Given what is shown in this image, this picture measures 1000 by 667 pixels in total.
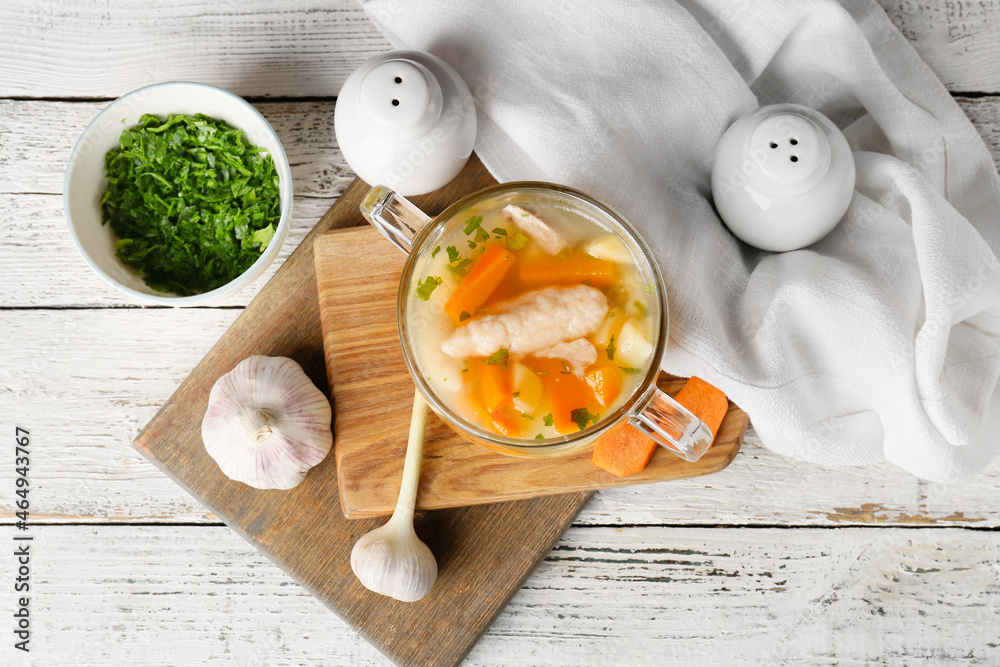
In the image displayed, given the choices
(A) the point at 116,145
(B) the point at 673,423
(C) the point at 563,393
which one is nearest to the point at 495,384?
(C) the point at 563,393

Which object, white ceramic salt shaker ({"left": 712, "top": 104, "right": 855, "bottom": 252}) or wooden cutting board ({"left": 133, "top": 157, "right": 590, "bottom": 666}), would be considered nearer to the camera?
white ceramic salt shaker ({"left": 712, "top": 104, "right": 855, "bottom": 252})

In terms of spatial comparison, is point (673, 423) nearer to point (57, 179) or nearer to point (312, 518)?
point (312, 518)

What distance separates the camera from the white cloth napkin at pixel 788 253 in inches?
40.8

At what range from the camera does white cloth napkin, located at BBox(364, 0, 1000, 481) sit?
104cm

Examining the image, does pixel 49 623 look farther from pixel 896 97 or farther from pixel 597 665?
pixel 896 97

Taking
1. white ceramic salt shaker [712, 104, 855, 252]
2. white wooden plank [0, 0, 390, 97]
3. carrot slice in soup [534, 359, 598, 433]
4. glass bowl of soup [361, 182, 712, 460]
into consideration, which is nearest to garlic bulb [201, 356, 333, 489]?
glass bowl of soup [361, 182, 712, 460]

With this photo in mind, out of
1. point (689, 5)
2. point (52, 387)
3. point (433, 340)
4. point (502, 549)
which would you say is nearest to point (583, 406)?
point (433, 340)

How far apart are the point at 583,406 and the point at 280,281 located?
1.89 ft

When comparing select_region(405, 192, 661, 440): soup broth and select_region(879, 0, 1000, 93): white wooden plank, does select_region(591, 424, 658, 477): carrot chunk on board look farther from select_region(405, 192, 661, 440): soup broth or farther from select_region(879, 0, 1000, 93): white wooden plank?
select_region(879, 0, 1000, 93): white wooden plank

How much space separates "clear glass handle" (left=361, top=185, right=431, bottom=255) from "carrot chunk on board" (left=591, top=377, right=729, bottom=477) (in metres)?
0.43

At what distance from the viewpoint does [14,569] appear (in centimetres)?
129

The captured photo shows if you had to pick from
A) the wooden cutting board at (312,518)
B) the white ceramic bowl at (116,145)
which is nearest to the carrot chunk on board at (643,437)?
the wooden cutting board at (312,518)

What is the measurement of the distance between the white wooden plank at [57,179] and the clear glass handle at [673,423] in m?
0.67

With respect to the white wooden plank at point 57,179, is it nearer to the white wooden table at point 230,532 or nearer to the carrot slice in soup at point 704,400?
the white wooden table at point 230,532
